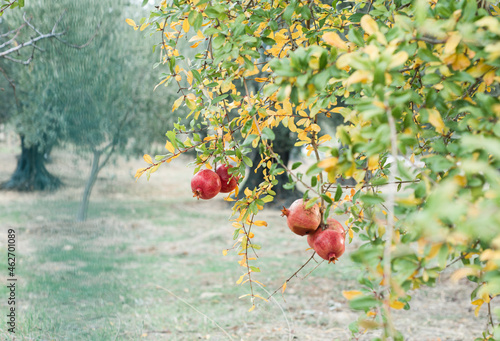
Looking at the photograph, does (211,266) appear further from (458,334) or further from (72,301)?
(458,334)

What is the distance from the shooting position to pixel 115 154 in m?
7.71

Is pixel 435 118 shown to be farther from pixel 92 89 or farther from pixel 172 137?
pixel 92 89

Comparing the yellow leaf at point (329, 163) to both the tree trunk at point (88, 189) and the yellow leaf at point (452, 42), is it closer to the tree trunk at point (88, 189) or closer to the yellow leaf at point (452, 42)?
the yellow leaf at point (452, 42)

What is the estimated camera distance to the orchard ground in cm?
345

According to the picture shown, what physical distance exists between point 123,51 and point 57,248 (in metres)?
3.18

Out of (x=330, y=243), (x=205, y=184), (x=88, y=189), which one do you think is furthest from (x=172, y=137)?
(x=88, y=189)

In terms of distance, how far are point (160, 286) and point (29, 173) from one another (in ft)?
27.9

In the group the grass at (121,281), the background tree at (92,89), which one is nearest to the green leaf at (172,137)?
the grass at (121,281)

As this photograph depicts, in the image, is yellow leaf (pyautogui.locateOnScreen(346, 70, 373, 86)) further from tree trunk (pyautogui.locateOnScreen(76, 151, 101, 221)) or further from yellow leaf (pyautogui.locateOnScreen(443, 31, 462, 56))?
tree trunk (pyautogui.locateOnScreen(76, 151, 101, 221))

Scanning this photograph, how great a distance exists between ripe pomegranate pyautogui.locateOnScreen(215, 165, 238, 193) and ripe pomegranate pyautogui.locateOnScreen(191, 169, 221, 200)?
0.26 feet

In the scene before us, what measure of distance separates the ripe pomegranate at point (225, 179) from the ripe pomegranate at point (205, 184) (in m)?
0.08

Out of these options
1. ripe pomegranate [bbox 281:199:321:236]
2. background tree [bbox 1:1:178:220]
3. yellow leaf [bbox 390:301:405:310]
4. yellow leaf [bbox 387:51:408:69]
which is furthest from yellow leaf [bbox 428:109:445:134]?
background tree [bbox 1:1:178:220]

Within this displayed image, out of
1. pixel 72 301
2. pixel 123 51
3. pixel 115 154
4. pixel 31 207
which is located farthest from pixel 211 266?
pixel 31 207

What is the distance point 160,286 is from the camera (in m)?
3.49
